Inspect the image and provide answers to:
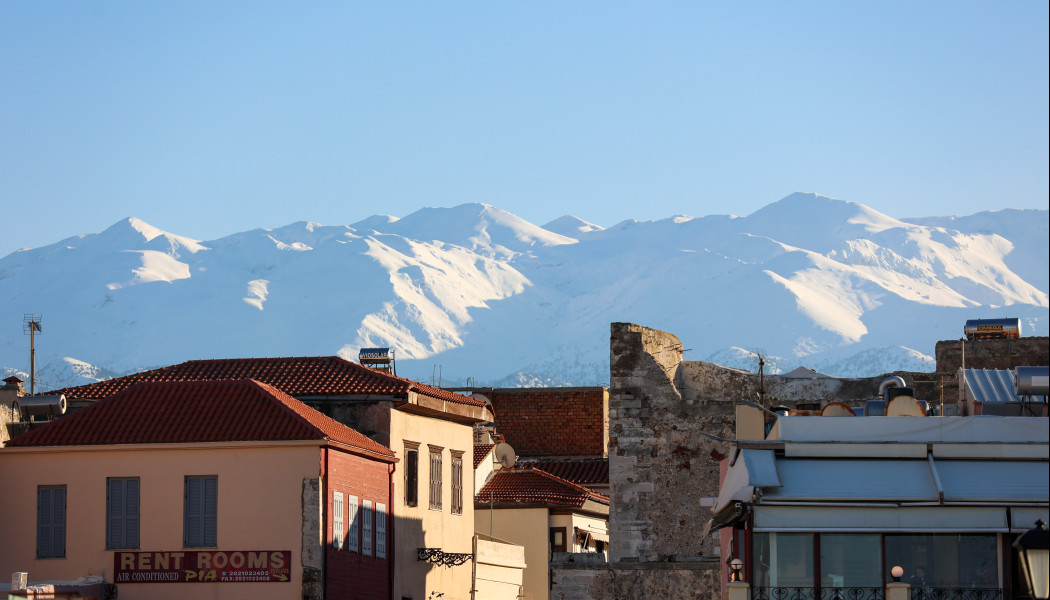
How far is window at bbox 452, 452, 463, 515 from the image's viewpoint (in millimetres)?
46375

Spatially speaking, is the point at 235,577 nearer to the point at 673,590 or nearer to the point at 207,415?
the point at 207,415

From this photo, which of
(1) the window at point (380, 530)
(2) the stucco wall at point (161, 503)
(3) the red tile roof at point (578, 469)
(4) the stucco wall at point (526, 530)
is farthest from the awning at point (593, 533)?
(2) the stucco wall at point (161, 503)

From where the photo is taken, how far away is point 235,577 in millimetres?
35188

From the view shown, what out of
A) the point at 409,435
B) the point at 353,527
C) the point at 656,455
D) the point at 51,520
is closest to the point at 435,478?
the point at 409,435

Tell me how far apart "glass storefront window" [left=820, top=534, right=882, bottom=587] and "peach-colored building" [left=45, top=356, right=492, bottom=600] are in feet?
59.2

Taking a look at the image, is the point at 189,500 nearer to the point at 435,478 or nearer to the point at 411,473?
the point at 411,473

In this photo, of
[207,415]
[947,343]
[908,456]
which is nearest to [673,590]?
[947,343]

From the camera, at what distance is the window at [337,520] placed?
3606 cm

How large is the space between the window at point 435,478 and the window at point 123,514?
10.3m

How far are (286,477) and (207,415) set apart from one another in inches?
107

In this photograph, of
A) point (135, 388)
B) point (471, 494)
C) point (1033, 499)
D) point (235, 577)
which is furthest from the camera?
point (471, 494)

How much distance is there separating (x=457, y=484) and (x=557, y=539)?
24.0 ft

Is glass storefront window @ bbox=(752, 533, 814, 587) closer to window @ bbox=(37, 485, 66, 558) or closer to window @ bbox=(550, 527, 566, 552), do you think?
A: window @ bbox=(37, 485, 66, 558)

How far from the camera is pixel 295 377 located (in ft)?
140
